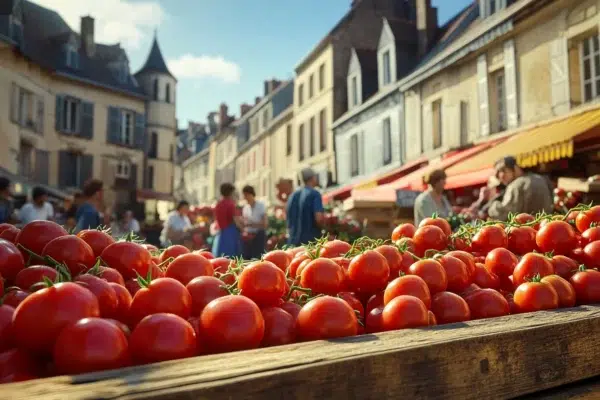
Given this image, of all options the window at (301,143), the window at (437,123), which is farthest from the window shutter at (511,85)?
the window at (301,143)

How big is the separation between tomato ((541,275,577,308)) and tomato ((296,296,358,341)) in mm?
849

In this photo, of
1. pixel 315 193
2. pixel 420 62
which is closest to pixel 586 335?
pixel 315 193

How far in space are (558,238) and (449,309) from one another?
950mm

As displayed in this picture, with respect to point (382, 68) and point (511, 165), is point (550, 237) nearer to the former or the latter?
point (511, 165)

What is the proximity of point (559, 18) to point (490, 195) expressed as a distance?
6458mm

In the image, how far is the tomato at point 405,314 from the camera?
1373mm

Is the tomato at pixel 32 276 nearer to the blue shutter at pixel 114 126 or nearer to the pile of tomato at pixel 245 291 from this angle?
the pile of tomato at pixel 245 291

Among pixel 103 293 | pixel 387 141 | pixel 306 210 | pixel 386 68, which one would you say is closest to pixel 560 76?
pixel 306 210

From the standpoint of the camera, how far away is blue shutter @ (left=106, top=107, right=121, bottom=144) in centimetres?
2984

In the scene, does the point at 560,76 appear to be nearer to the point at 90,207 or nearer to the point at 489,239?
the point at 90,207

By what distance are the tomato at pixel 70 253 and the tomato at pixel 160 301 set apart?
1.00 ft

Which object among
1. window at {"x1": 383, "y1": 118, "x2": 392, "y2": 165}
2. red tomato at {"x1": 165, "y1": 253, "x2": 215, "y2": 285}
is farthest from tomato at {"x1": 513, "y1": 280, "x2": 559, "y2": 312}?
window at {"x1": 383, "y1": 118, "x2": 392, "y2": 165}

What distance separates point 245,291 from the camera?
148 cm

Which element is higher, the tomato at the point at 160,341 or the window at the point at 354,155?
the window at the point at 354,155
